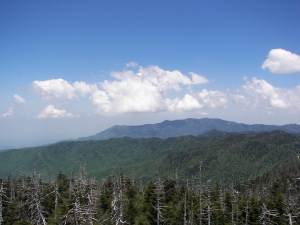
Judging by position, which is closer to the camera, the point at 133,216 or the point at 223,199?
the point at 133,216

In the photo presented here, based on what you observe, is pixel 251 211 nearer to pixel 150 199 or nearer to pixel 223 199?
pixel 223 199

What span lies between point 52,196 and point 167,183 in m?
26.5

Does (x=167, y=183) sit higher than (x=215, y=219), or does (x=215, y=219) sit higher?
(x=167, y=183)

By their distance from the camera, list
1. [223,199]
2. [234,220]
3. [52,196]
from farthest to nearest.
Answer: [223,199]
[234,220]
[52,196]

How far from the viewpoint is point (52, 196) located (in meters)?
54.1

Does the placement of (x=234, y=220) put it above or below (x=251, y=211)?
below

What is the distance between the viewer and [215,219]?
51.4 m

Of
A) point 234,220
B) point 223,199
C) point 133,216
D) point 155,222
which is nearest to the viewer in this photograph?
point 155,222

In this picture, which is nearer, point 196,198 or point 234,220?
point 196,198

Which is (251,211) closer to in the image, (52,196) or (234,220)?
(234,220)

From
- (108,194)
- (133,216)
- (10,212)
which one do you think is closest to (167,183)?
(133,216)

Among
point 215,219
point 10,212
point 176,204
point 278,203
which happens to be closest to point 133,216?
point 176,204

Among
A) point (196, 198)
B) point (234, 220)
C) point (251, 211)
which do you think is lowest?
point (234, 220)

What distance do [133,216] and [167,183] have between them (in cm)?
1044
